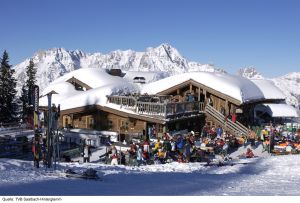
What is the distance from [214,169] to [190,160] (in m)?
3.10

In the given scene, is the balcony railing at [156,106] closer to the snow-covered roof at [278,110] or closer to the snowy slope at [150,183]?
the snowy slope at [150,183]

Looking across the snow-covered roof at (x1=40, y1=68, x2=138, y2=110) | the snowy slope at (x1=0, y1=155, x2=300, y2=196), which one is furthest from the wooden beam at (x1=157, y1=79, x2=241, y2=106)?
the snowy slope at (x1=0, y1=155, x2=300, y2=196)

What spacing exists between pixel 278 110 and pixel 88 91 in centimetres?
1817

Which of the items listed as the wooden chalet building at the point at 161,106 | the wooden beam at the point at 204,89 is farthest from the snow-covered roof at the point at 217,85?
the wooden beam at the point at 204,89

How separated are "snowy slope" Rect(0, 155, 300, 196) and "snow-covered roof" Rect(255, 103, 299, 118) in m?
22.3

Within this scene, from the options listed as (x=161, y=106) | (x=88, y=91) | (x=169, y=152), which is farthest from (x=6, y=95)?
(x=169, y=152)

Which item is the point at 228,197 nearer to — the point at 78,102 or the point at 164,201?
the point at 164,201

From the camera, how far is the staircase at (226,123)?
1142 inches

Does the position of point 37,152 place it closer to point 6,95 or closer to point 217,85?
point 217,85

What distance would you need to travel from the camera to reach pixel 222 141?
2498cm

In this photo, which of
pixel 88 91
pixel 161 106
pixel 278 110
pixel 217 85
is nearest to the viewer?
pixel 161 106

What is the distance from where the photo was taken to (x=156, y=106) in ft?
91.9

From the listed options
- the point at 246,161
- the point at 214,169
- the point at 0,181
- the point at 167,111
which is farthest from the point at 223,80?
the point at 0,181

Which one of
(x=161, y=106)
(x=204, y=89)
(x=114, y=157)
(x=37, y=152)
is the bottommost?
(x=114, y=157)
